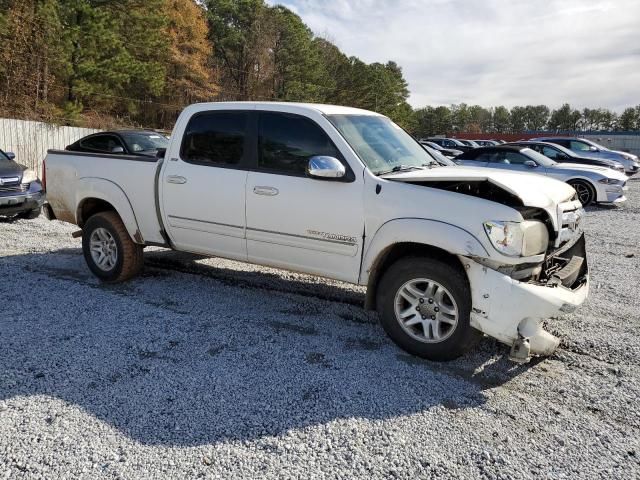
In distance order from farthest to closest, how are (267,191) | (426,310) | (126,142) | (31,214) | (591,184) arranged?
(591,184) < (31,214) < (126,142) < (267,191) < (426,310)

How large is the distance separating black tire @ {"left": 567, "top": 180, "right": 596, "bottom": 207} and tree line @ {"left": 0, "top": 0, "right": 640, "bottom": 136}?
22.4 m

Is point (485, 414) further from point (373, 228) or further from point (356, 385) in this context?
point (373, 228)

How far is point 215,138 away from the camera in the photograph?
5.13 metres

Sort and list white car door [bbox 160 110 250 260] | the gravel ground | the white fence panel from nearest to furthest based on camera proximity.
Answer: the gravel ground → white car door [bbox 160 110 250 260] → the white fence panel

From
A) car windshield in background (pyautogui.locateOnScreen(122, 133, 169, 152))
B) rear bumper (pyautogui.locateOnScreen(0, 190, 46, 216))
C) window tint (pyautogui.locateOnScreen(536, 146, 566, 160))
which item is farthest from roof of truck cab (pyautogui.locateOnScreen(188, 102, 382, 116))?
window tint (pyautogui.locateOnScreen(536, 146, 566, 160))

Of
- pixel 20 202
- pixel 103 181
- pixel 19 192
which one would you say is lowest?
pixel 20 202

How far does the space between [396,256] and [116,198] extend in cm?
340

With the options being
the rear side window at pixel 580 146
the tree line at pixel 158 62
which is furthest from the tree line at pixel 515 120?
the rear side window at pixel 580 146

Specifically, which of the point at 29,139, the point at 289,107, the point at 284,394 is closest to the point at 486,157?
the point at 289,107

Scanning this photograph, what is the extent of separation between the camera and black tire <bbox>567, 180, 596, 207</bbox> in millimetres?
13117

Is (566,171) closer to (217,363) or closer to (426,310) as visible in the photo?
(426,310)

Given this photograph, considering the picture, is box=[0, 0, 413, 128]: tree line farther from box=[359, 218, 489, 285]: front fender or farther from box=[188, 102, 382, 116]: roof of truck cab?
box=[359, 218, 489, 285]: front fender

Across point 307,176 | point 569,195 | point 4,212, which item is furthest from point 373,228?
point 4,212

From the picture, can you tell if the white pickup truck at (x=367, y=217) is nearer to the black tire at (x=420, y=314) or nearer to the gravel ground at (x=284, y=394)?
the black tire at (x=420, y=314)
